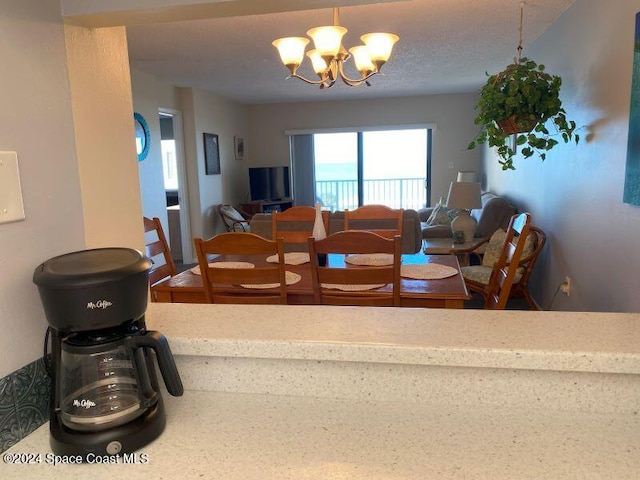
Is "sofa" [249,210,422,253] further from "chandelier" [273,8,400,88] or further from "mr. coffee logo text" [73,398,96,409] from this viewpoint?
"mr. coffee logo text" [73,398,96,409]

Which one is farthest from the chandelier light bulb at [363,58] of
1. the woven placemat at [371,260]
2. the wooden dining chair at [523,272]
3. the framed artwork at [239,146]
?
the framed artwork at [239,146]

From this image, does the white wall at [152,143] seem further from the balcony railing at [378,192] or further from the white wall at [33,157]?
the white wall at [33,157]

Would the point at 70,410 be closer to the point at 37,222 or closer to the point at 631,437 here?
the point at 37,222

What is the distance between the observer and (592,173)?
2.68 metres

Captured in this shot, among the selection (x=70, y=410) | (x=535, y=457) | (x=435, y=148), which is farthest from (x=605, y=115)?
(x=435, y=148)

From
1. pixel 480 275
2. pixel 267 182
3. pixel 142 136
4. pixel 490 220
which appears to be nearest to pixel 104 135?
pixel 480 275

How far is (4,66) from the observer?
0.79 m

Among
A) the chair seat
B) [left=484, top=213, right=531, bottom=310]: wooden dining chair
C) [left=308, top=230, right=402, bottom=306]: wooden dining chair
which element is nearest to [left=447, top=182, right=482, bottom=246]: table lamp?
the chair seat

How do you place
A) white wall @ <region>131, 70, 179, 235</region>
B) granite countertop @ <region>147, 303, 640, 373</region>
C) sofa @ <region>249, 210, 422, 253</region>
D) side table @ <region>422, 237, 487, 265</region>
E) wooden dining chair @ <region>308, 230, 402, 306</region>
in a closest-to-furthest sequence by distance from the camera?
granite countertop @ <region>147, 303, 640, 373</region> < wooden dining chair @ <region>308, 230, 402, 306</region> < sofa @ <region>249, 210, 422, 253</region> < side table @ <region>422, 237, 487, 265</region> < white wall @ <region>131, 70, 179, 235</region>

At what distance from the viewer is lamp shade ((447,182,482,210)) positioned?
4.46 meters

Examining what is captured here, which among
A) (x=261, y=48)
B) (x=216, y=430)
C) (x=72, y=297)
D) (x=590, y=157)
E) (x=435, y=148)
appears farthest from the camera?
(x=435, y=148)

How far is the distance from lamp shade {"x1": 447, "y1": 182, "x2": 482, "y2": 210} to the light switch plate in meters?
4.10

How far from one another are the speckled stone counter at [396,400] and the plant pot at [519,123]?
1.97 metres

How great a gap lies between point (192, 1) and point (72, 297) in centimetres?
62
